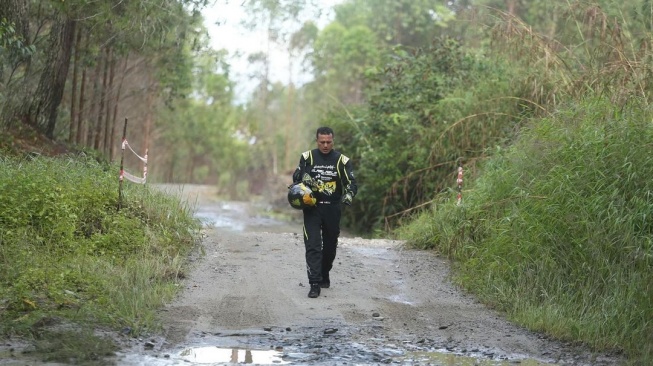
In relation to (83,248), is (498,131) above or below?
above

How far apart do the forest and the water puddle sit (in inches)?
120

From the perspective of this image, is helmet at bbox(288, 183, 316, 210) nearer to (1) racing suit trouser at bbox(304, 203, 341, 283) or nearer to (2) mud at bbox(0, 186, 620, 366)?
(1) racing suit trouser at bbox(304, 203, 341, 283)

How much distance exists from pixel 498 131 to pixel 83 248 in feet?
33.7

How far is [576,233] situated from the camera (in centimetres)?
1002

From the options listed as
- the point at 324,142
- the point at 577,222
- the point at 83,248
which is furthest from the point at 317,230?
the point at 83,248

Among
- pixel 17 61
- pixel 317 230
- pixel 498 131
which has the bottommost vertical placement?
pixel 317 230

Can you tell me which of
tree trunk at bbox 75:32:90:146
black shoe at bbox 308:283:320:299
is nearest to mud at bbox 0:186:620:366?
black shoe at bbox 308:283:320:299

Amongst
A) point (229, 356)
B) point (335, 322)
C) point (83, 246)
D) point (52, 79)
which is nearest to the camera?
point (229, 356)

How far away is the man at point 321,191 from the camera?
10.2m

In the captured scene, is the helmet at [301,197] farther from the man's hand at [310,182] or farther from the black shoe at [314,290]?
the black shoe at [314,290]

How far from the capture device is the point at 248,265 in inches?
496

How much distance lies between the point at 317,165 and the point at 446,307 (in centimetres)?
226

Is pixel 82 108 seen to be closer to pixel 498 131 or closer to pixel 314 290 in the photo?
pixel 498 131

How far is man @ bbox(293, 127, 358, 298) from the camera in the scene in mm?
10242
